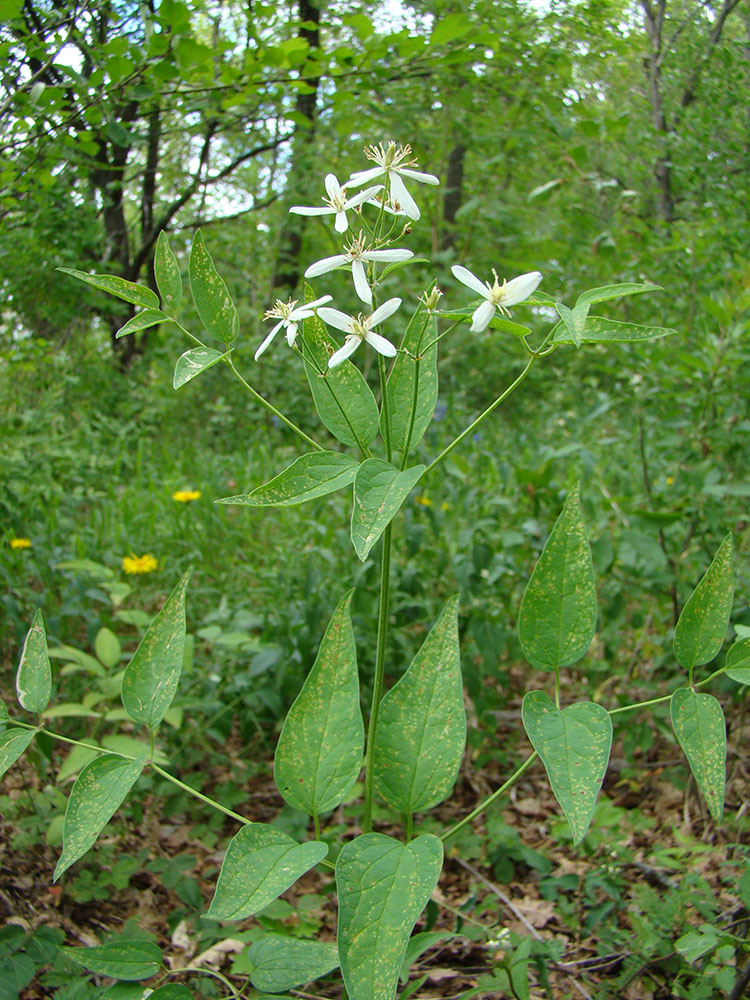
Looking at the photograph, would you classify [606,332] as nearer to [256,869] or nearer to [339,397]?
[339,397]

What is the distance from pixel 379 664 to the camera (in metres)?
1.11

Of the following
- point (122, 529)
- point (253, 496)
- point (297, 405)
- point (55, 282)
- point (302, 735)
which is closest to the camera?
point (253, 496)

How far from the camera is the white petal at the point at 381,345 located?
2.91ft

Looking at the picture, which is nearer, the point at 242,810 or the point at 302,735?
the point at 302,735

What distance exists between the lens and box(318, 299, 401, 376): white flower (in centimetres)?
91

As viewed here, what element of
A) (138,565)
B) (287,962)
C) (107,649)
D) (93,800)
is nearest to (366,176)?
(93,800)

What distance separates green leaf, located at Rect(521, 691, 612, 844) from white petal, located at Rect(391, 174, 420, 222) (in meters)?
0.64

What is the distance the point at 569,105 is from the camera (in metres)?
3.60

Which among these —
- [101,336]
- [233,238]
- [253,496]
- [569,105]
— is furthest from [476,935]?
[233,238]

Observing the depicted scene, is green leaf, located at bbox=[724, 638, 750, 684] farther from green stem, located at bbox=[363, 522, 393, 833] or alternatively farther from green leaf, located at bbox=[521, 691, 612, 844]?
green stem, located at bbox=[363, 522, 393, 833]

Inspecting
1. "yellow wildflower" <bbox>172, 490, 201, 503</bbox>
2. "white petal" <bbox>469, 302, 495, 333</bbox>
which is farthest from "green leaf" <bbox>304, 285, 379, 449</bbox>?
"yellow wildflower" <bbox>172, 490, 201, 503</bbox>

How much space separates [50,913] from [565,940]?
1037 millimetres

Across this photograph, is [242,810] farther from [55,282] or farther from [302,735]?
[55,282]

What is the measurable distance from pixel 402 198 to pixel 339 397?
280mm
